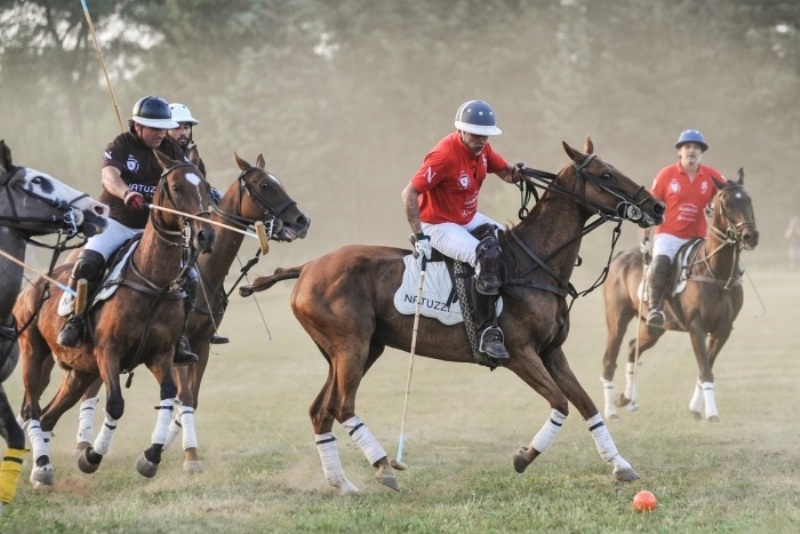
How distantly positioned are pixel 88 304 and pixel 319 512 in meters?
2.59

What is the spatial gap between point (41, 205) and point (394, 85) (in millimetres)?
60452

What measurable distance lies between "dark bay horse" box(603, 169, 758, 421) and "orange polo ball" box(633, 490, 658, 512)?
6.10 metres

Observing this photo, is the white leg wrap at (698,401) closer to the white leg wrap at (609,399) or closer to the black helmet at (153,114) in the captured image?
the white leg wrap at (609,399)

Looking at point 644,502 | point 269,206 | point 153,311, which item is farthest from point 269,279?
point 644,502

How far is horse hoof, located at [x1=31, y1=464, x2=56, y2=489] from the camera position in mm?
10141

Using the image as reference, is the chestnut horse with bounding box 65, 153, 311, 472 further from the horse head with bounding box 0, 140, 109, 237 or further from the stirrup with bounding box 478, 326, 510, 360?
the horse head with bounding box 0, 140, 109, 237

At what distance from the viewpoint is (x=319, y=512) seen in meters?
8.88

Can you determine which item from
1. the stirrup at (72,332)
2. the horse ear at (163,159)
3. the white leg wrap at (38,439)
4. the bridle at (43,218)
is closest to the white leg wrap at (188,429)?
the white leg wrap at (38,439)

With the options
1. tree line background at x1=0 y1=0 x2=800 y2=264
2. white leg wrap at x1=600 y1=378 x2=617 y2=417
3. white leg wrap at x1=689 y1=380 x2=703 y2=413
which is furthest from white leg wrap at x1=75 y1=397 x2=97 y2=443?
tree line background at x1=0 y1=0 x2=800 y2=264

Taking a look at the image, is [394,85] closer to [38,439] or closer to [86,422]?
[86,422]

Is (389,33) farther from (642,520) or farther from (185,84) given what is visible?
(642,520)

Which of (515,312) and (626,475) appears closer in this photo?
(626,475)

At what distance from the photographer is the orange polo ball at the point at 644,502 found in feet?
28.0

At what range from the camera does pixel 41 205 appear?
869 cm
